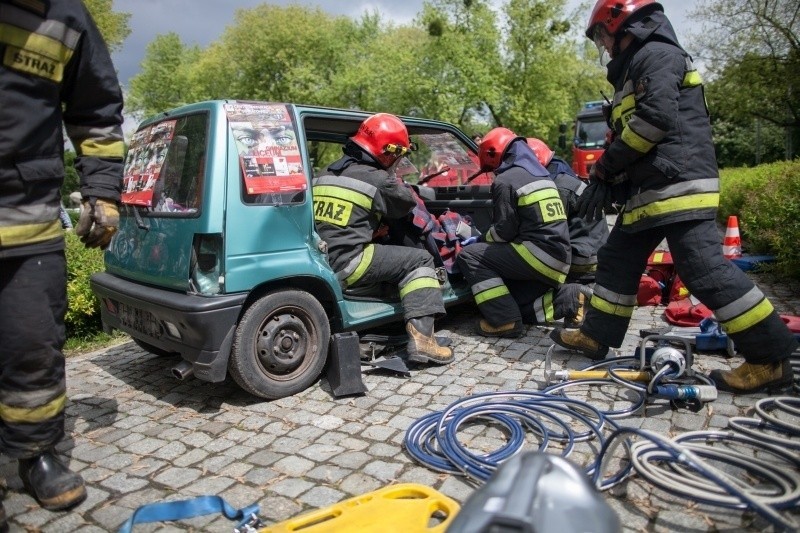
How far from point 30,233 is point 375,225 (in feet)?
7.31

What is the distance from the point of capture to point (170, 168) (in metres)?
3.31

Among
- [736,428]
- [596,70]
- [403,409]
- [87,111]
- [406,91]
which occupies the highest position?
[596,70]

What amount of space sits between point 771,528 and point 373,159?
2961 millimetres

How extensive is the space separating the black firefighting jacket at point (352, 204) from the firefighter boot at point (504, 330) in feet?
4.14

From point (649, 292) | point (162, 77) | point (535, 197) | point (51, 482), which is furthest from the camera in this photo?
point (162, 77)

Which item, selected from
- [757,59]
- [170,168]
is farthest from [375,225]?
[757,59]

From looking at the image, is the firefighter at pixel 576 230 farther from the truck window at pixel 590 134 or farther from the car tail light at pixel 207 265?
the truck window at pixel 590 134

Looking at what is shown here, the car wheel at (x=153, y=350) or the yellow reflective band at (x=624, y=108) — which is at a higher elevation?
the yellow reflective band at (x=624, y=108)

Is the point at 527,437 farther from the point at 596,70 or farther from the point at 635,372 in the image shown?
the point at 596,70

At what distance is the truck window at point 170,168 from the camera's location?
10.4 ft

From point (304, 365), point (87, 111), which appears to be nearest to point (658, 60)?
point (304, 365)

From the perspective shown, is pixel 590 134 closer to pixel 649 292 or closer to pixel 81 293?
pixel 649 292

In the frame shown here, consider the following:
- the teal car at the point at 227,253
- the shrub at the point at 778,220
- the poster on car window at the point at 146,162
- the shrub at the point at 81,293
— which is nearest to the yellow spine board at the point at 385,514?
the teal car at the point at 227,253

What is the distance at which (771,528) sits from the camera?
1921mm
